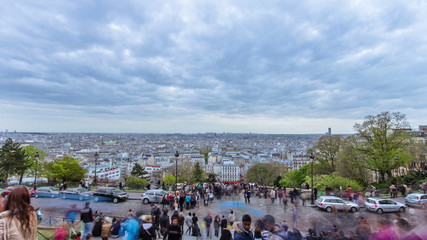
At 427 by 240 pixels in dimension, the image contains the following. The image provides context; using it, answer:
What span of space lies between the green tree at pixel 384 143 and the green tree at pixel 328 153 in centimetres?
737

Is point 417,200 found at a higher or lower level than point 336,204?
higher

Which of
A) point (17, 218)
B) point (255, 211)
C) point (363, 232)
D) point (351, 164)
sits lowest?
point (255, 211)

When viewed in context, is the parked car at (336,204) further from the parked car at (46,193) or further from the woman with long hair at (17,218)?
the parked car at (46,193)

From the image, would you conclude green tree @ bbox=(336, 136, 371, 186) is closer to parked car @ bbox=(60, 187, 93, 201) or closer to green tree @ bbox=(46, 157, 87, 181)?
parked car @ bbox=(60, 187, 93, 201)

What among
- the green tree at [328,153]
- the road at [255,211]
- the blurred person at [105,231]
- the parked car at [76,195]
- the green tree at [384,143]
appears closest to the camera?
the blurred person at [105,231]

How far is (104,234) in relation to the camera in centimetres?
986

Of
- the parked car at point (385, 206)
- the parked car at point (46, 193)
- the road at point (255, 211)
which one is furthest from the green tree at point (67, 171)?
the parked car at point (385, 206)

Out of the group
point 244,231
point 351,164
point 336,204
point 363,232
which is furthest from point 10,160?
point 351,164

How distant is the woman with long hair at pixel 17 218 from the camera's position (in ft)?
10.3

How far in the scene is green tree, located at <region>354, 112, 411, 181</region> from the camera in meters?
29.8

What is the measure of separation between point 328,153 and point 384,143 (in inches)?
419

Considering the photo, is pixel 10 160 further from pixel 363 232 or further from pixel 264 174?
pixel 264 174

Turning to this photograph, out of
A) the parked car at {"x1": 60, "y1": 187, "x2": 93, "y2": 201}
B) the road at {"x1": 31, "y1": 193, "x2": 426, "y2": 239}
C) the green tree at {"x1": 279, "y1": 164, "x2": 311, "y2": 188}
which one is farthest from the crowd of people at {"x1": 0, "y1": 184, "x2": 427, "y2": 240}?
the green tree at {"x1": 279, "y1": 164, "x2": 311, "y2": 188}

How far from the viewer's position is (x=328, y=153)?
4078 centimetres
